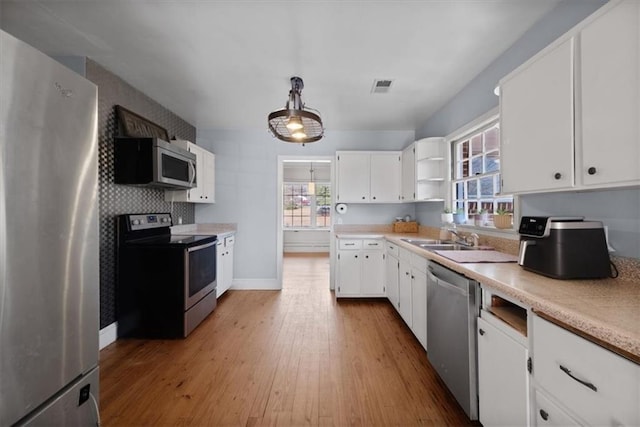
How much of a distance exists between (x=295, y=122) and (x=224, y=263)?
2517mm

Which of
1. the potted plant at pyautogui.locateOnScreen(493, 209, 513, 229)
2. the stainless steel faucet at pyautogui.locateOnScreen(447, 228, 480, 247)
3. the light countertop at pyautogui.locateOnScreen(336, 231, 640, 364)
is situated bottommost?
the light countertop at pyautogui.locateOnScreen(336, 231, 640, 364)

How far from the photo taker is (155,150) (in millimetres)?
2555

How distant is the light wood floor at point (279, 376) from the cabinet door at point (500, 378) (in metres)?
0.36

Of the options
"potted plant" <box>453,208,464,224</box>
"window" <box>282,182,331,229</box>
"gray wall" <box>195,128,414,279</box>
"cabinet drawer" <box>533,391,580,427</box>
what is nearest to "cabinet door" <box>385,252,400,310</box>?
"potted plant" <box>453,208,464,224</box>

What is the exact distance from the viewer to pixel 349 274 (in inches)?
142

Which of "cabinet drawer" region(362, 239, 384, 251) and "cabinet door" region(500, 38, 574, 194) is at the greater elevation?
"cabinet door" region(500, 38, 574, 194)

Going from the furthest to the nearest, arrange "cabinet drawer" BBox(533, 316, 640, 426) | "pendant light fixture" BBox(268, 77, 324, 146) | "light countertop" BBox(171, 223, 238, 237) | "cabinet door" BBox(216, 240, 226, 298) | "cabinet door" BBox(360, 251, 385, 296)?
1. "light countertop" BBox(171, 223, 238, 237)
2. "cabinet door" BBox(360, 251, 385, 296)
3. "cabinet door" BBox(216, 240, 226, 298)
4. "pendant light fixture" BBox(268, 77, 324, 146)
5. "cabinet drawer" BBox(533, 316, 640, 426)

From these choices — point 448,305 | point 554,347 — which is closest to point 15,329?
point 554,347

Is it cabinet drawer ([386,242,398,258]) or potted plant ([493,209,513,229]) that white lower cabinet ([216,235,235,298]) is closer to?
cabinet drawer ([386,242,398,258])

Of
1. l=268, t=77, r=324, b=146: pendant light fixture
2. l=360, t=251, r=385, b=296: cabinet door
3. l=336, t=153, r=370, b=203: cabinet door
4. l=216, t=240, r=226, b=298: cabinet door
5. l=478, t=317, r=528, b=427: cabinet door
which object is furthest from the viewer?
l=336, t=153, r=370, b=203: cabinet door

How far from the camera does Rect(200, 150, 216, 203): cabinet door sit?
3.79 meters

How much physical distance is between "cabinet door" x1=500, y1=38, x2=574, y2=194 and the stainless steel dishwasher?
26.1 inches

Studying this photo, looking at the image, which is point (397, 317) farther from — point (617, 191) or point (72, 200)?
point (72, 200)

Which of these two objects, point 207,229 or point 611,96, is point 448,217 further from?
point 207,229
